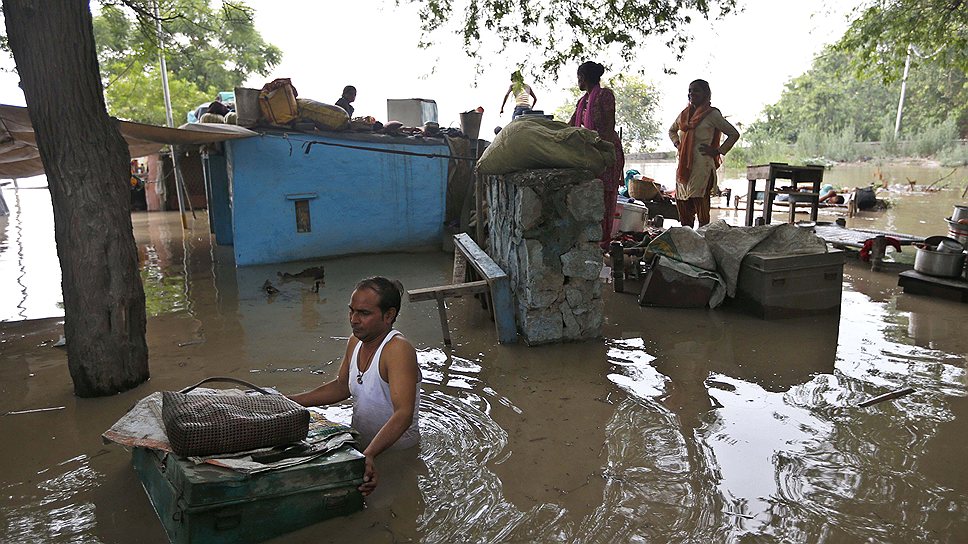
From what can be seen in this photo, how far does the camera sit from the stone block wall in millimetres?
4863

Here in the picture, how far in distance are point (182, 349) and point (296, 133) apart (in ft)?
16.1

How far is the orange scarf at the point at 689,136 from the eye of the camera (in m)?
7.22

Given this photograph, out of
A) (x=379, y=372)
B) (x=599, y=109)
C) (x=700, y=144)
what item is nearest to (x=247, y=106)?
(x=599, y=109)

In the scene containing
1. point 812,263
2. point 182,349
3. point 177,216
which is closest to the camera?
point 182,349

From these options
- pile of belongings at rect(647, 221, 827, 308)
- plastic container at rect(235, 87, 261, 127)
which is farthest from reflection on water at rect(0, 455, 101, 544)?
plastic container at rect(235, 87, 261, 127)

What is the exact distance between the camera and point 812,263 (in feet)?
19.0

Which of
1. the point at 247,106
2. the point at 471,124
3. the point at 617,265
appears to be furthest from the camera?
the point at 471,124

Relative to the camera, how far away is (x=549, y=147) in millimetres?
4801

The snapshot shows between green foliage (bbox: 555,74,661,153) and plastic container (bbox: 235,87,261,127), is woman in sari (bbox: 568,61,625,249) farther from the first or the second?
green foliage (bbox: 555,74,661,153)

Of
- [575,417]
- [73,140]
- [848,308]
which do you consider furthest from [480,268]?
[848,308]

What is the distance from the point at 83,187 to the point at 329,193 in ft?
19.6

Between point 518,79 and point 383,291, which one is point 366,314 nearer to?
point 383,291

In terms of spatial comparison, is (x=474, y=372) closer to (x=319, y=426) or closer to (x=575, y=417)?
(x=575, y=417)

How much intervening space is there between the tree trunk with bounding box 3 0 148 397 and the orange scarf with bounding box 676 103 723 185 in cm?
603
